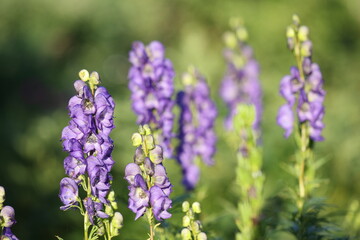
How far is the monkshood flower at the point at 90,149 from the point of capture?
7.00ft

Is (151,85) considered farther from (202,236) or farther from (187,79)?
(202,236)

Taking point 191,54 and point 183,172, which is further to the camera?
point 191,54

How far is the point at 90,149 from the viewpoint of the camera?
7.02ft

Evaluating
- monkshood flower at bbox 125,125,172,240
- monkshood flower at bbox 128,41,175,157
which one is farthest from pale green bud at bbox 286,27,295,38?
monkshood flower at bbox 125,125,172,240

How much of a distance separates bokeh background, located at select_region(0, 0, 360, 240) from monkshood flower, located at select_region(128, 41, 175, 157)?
523 mm

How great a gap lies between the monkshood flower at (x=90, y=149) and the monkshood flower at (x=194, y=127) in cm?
144

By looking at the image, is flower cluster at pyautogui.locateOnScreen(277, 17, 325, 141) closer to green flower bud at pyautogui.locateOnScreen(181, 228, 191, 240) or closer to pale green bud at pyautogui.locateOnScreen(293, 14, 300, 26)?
pale green bud at pyautogui.locateOnScreen(293, 14, 300, 26)

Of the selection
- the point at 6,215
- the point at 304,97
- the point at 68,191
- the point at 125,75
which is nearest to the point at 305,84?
the point at 304,97

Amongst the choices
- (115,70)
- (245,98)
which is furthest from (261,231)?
(115,70)

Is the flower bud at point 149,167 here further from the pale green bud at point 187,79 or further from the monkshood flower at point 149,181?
the pale green bud at point 187,79

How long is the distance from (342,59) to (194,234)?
5.89m

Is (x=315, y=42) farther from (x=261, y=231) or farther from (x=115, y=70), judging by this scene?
(x=261, y=231)

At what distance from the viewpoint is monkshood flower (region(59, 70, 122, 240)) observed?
2.13 metres

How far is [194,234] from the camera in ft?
7.02
